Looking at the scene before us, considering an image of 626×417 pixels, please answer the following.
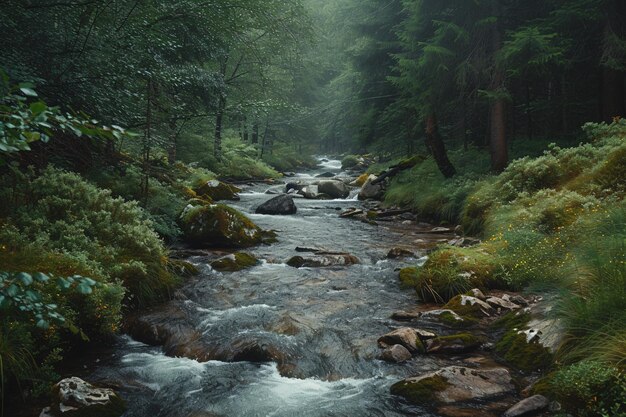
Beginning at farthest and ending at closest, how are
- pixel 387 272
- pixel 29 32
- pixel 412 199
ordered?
1. pixel 412 199
2. pixel 387 272
3. pixel 29 32

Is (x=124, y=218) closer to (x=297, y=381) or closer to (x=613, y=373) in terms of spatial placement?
(x=297, y=381)

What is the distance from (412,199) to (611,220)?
10.4 m

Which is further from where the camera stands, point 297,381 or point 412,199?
point 412,199

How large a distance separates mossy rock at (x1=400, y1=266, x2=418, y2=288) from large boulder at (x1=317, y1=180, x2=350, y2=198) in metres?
13.5

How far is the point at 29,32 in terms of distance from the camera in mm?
5898

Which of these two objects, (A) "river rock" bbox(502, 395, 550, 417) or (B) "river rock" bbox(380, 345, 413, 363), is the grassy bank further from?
(B) "river rock" bbox(380, 345, 413, 363)

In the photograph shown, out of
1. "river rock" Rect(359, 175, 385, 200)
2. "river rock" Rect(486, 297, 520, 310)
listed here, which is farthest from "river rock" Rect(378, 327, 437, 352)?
"river rock" Rect(359, 175, 385, 200)

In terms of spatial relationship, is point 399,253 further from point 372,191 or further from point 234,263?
point 372,191

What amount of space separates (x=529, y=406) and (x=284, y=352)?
8.67ft

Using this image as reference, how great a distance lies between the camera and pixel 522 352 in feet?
14.5

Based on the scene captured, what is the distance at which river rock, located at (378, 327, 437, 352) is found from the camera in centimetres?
490

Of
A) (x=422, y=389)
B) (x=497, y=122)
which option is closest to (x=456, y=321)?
(x=422, y=389)

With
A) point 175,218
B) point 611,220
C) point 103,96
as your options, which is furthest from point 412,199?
point 103,96

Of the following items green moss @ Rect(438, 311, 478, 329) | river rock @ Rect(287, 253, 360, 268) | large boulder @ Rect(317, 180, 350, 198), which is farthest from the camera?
large boulder @ Rect(317, 180, 350, 198)
